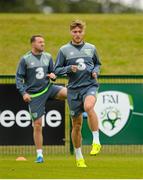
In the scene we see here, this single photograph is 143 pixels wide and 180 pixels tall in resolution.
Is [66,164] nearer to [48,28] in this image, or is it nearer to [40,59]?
[40,59]

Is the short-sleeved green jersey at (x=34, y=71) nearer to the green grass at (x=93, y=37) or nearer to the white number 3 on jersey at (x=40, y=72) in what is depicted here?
the white number 3 on jersey at (x=40, y=72)

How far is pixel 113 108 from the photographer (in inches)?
883

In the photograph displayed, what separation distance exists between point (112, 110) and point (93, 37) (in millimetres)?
11943

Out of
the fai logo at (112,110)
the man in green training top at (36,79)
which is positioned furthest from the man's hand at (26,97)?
the fai logo at (112,110)

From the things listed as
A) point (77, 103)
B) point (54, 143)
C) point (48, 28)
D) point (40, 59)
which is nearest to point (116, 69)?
point (48, 28)

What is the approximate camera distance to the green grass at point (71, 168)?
16391 mm

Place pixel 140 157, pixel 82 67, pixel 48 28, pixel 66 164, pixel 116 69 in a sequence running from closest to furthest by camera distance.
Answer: pixel 82 67 → pixel 66 164 → pixel 140 157 → pixel 116 69 → pixel 48 28

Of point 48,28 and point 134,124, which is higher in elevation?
point 48,28

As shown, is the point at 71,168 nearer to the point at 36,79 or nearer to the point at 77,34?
the point at 77,34

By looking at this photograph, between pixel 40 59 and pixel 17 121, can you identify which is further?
pixel 17 121

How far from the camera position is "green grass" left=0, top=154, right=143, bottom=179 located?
53.8 ft

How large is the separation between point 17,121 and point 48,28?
1409 centimetres

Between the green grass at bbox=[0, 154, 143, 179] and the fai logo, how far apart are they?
4.68 feet

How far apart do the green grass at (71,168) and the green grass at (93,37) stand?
9880mm
